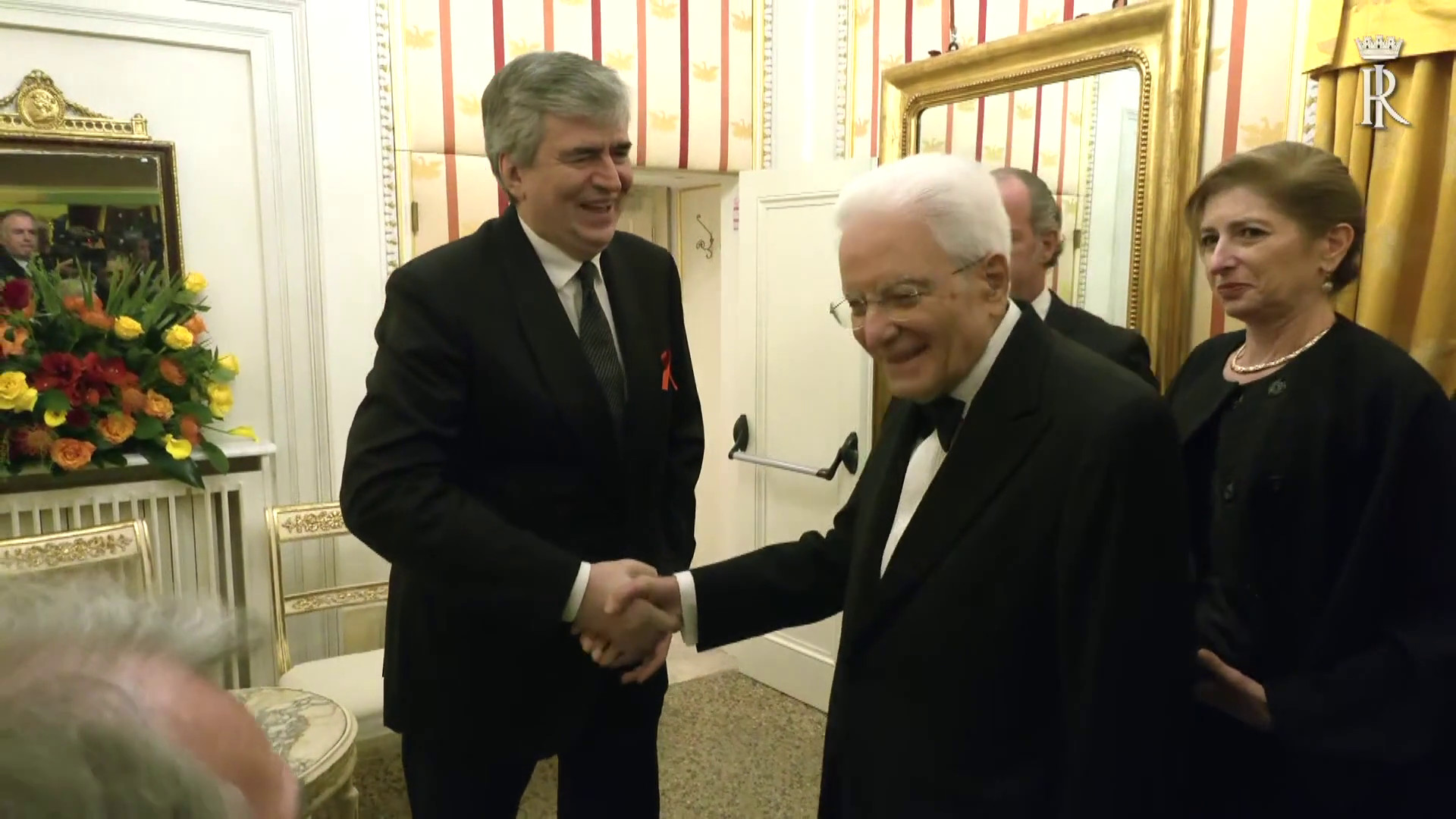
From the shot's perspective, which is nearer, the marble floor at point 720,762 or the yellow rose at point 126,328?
the yellow rose at point 126,328

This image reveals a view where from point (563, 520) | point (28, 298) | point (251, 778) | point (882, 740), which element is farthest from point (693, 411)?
point (28, 298)

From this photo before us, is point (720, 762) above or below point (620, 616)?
below

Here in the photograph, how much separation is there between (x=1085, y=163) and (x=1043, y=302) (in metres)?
0.54

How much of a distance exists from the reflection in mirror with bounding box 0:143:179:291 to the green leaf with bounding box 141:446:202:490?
1.64ft

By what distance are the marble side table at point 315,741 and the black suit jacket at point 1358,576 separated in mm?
1677

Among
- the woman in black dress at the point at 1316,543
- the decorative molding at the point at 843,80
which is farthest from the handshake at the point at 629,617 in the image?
the decorative molding at the point at 843,80

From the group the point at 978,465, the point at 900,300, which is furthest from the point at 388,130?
the point at 978,465

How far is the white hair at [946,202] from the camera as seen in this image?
3.45ft

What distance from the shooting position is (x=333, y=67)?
2.89m

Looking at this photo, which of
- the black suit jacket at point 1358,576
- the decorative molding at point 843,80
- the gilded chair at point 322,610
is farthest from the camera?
the decorative molding at point 843,80

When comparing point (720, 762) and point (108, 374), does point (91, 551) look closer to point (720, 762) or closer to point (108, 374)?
point (108, 374)

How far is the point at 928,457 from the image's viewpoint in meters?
1.20

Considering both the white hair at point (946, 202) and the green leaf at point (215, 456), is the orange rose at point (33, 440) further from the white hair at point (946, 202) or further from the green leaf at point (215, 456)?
the white hair at point (946, 202)

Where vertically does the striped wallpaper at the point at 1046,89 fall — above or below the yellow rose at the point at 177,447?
above
